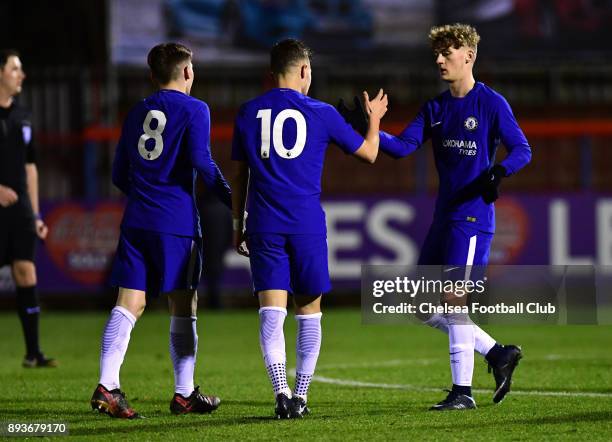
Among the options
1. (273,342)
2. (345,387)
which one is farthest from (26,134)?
(273,342)

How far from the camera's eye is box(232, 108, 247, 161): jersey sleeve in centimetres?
722

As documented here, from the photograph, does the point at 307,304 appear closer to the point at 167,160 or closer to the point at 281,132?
the point at 281,132

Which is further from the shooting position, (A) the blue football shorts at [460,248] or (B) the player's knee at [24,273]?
(B) the player's knee at [24,273]

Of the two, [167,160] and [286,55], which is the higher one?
[286,55]

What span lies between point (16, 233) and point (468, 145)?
13.9ft

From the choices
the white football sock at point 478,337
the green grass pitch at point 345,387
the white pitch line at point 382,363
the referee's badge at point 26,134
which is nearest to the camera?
the green grass pitch at point 345,387

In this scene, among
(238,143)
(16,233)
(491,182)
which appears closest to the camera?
(238,143)

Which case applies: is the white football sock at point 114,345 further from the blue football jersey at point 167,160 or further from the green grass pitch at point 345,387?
the blue football jersey at point 167,160

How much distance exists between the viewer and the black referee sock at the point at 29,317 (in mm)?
10711

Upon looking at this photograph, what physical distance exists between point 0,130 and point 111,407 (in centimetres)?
393

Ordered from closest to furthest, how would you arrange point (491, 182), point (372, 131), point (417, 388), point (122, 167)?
1. point (372, 131)
2. point (491, 182)
3. point (122, 167)
4. point (417, 388)

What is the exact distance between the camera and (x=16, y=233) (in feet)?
34.7

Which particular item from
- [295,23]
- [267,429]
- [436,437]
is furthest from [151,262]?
[295,23]

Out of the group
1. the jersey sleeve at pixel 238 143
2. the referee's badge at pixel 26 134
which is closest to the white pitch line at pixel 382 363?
the referee's badge at pixel 26 134
